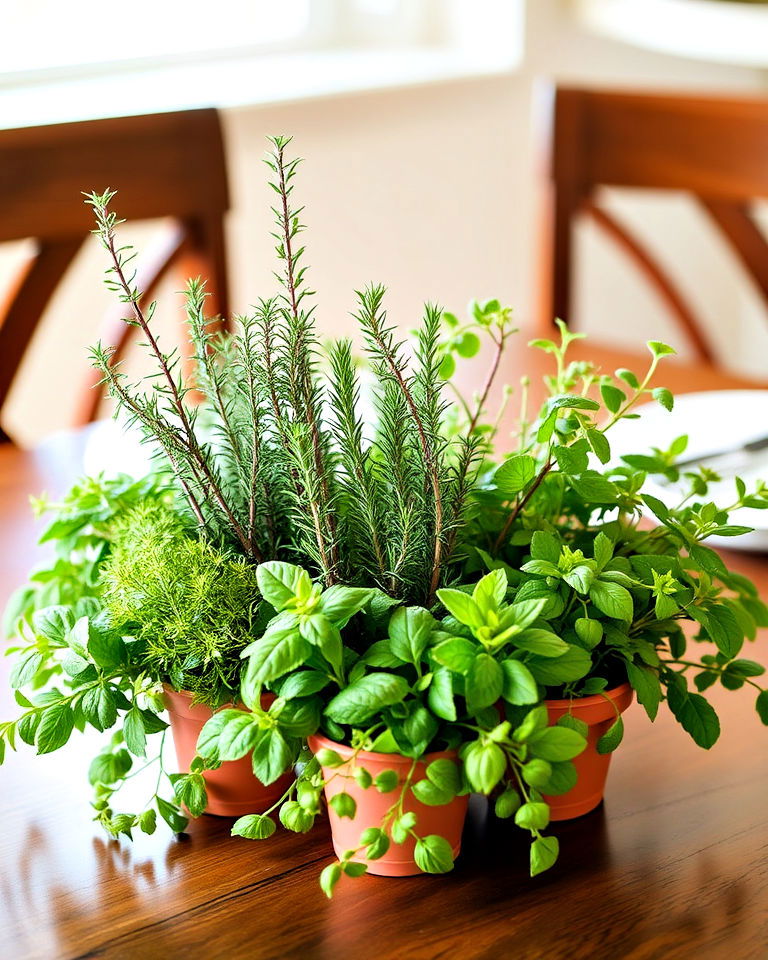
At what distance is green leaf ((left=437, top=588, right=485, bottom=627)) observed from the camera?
0.51 metres

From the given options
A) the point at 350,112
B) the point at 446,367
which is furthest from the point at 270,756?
the point at 350,112

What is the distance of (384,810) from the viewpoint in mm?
542

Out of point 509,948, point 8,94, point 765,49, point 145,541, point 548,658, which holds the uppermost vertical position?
point 8,94

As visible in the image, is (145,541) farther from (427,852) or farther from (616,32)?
(616,32)

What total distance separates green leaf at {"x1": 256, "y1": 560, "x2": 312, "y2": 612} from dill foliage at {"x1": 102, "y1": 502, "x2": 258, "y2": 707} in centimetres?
4

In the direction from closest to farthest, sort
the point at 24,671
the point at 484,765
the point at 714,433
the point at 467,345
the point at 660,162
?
the point at 484,765 → the point at 24,671 → the point at 467,345 → the point at 714,433 → the point at 660,162

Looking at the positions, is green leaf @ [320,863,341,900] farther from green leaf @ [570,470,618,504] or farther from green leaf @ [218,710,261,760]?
green leaf @ [570,470,618,504]

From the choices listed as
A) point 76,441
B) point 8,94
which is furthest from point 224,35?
point 76,441

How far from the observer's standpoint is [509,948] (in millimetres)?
532

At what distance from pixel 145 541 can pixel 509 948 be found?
250 mm

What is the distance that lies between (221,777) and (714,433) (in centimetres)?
63

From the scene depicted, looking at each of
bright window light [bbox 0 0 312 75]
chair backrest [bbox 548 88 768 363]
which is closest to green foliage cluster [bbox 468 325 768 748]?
chair backrest [bbox 548 88 768 363]

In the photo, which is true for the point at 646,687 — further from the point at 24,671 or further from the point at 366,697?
the point at 24,671

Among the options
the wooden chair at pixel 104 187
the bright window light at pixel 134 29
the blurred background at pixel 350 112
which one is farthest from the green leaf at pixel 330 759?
the bright window light at pixel 134 29
